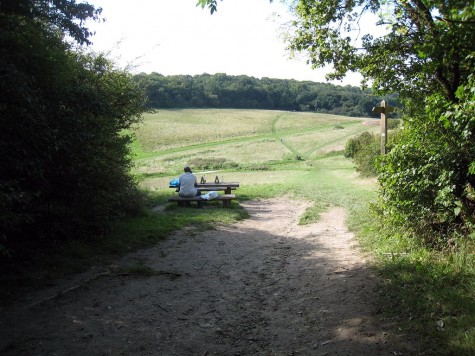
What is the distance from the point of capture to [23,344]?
3.92 m

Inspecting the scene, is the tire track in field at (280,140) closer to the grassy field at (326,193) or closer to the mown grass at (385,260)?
the grassy field at (326,193)

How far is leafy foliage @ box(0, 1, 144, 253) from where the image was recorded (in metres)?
5.24

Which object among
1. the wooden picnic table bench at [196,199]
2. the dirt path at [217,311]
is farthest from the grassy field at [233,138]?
the dirt path at [217,311]

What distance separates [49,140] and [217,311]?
11.4 ft

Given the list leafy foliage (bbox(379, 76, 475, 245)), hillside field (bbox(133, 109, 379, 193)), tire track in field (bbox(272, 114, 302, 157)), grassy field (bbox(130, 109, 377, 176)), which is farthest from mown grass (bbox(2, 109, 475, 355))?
tire track in field (bbox(272, 114, 302, 157))

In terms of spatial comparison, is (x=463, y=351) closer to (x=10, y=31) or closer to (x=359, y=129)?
(x=10, y=31)

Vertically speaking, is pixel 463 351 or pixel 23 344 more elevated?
pixel 463 351

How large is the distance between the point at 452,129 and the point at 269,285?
11.9 feet

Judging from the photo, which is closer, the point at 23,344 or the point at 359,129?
the point at 23,344

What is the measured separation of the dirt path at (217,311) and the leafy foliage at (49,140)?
1289 mm

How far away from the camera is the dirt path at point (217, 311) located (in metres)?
4.04

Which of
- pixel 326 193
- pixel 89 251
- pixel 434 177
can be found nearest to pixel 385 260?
pixel 434 177

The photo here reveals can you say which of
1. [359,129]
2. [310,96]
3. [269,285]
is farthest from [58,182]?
[310,96]

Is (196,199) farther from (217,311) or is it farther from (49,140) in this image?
(217,311)
